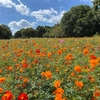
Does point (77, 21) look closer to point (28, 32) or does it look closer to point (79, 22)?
point (79, 22)

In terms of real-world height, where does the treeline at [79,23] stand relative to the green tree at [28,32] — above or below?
above

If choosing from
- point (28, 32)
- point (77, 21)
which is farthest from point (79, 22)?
point (28, 32)

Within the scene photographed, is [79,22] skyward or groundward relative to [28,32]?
skyward

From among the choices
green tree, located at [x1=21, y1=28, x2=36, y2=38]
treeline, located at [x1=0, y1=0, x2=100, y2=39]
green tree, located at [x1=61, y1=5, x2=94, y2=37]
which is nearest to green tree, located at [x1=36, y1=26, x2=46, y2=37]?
green tree, located at [x1=21, y1=28, x2=36, y2=38]

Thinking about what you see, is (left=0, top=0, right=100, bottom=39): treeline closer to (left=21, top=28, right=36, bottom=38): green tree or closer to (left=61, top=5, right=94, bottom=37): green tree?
(left=61, top=5, right=94, bottom=37): green tree

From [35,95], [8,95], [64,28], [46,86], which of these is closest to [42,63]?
[46,86]

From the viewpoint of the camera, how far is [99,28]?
148 feet

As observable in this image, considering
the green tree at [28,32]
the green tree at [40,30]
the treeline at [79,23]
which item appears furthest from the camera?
the green tree at [40,30]

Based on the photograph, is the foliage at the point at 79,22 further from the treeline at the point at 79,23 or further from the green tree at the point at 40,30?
the green tree at the point at 40,30

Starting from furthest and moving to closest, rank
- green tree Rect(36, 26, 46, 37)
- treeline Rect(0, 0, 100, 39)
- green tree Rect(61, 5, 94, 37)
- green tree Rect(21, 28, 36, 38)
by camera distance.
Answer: green tree Rect(36, 26, 46, 37) < green tree Rect(21, 28, 36, 38) < green tree Rect(61, 5, 94, 37) < treeline Rect(0, 0, 100, 39)

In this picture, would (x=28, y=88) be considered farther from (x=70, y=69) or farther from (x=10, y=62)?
(x=10, y=62)

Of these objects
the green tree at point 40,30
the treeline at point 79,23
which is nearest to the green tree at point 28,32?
the green tree at point 40,30

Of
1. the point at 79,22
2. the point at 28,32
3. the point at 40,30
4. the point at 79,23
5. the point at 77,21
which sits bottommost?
the point at 28,32

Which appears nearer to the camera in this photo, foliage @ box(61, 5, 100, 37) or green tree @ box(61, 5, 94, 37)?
foliage @ box(61, 5, 100, 37)
